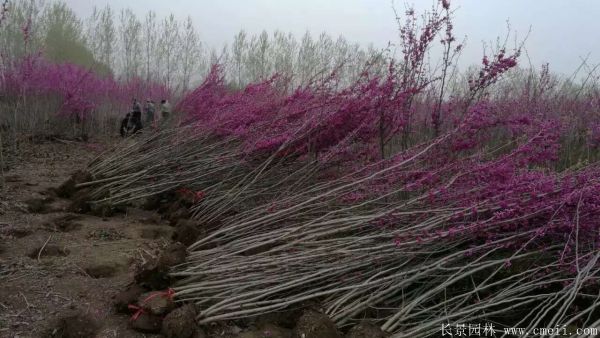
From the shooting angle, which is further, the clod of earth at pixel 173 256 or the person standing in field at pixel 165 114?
the person standing in field at pixel 165 114

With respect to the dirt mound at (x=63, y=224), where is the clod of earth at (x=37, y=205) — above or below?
above

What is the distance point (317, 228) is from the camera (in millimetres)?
2830

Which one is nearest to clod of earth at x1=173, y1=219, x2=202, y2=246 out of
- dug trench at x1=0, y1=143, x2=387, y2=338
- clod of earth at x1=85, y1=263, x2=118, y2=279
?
dug trench at x1=0, y1=143, x2=387, y2=338

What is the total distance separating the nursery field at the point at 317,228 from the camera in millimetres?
2301

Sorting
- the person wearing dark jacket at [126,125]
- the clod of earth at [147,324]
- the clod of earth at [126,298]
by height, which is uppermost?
the person wearing dark jacket at [126,125]

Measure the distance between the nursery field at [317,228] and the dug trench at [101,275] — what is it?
0.01 m

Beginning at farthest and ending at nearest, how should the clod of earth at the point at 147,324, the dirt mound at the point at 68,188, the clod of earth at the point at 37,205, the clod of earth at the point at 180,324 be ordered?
the dirt mound at the point at 68,188 < the clod of earth at the point at 37,205 < the clod of earth at the point at 147,324 < the clod of earth at the point at 180,324

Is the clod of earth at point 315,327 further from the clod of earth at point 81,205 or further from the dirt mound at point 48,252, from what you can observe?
the clod of earth at point 81,205

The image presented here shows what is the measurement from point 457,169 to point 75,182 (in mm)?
4312

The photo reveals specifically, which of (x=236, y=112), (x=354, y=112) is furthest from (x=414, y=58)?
(x=236, y=112)

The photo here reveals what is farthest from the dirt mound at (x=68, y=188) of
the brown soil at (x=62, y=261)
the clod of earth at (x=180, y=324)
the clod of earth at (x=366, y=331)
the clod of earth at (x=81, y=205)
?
the clod of earth at (x=366, y=331)

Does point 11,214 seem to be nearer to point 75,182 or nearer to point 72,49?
point 75,182

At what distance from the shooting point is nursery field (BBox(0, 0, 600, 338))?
2.30m

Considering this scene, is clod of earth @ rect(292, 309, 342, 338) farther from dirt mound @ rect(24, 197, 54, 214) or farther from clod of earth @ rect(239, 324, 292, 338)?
dirt mound @ rect(24, 197, 54, 214)
